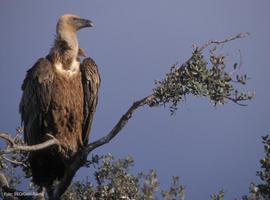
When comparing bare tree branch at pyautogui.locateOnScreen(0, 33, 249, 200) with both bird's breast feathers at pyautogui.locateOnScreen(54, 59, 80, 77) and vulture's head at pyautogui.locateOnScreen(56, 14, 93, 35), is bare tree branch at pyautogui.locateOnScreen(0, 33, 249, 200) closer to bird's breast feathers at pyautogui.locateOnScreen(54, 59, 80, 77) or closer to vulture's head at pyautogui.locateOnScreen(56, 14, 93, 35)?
bird's breast feathers at pyautogui.locateOnScreen(54, 59, 80, 77)

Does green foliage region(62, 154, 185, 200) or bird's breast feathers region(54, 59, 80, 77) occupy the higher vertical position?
bird's breast feathers region(54, 59, 80, 77)

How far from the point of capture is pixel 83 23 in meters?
10.7

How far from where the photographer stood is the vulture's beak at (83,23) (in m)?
10.6

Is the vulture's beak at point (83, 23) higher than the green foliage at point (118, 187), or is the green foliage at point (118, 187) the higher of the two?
the vulture's beak at point (83, 23)

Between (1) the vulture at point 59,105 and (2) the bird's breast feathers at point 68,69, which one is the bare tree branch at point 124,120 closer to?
(1) the vulture at point 59,105

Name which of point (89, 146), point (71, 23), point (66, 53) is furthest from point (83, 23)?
point (89, 146)

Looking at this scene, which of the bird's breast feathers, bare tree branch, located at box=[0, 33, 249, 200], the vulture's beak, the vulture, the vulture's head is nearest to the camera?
bare tree branch, located at box=[0, 33, 249, 200]

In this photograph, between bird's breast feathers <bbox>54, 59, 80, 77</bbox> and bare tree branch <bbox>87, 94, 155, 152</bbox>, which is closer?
bare tree branch <bbox>87, 94, 155, 152</bbox>

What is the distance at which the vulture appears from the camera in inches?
358

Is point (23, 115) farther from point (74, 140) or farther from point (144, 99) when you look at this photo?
point (144, 99)

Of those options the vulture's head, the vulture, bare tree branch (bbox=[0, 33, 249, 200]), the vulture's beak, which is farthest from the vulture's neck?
bare tree branch (bbox=[0, 33, 249, 200])

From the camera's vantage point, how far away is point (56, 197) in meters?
7.29

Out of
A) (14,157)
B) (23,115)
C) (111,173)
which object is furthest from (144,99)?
(23,115)

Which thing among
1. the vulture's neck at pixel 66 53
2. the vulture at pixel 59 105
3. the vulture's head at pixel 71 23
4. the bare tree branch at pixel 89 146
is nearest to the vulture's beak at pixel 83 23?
the vulture's head at pixel 71 23
